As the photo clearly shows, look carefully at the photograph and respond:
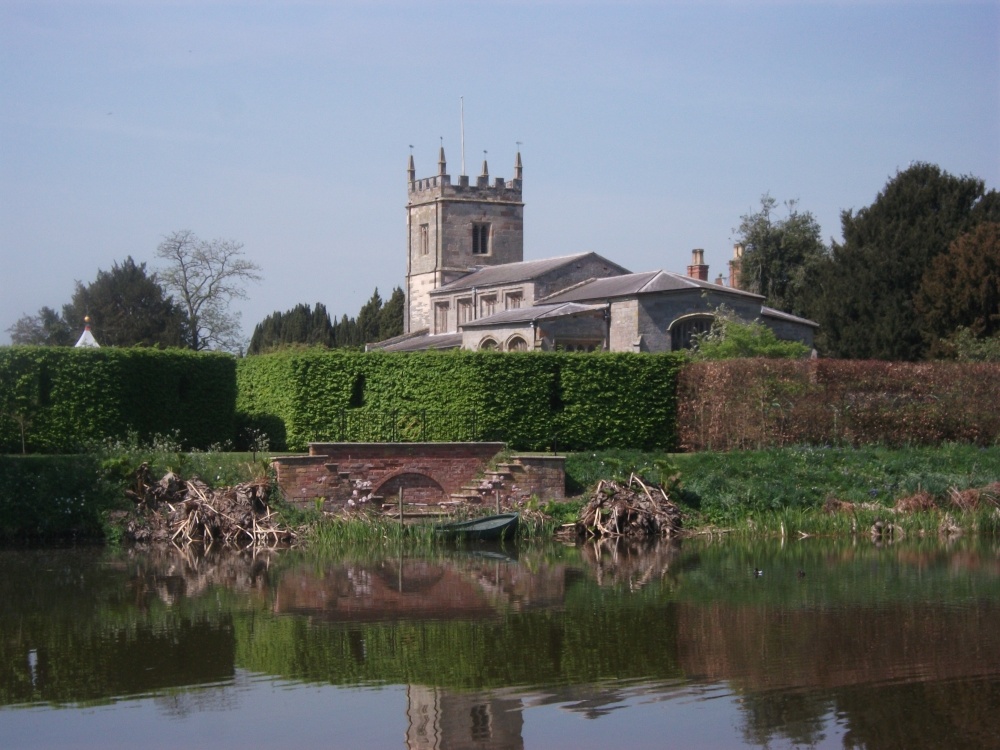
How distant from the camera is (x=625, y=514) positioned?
2241 cm

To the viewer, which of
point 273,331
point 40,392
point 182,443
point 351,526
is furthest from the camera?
point 273,331

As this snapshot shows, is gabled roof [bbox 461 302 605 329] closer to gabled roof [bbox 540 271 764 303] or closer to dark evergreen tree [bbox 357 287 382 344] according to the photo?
gabled roof [bbox 540 271 764 303]

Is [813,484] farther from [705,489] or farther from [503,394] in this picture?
[503,394]

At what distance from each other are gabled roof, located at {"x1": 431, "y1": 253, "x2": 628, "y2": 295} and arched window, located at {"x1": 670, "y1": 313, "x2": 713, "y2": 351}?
1168cm

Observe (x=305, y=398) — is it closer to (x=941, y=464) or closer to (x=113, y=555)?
(x=113, y=555)

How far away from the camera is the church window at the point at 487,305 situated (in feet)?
195

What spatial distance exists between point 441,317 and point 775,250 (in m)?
17.0

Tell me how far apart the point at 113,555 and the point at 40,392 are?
7943mm

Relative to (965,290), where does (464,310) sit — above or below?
above

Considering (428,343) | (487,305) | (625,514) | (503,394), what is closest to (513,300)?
(487,305)

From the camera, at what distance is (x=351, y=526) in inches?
875

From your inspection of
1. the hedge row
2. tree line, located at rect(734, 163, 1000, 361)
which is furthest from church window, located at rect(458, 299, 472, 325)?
the hedge row

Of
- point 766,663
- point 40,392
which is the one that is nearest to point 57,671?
point 766,663

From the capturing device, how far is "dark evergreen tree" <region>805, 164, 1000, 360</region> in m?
47.4
